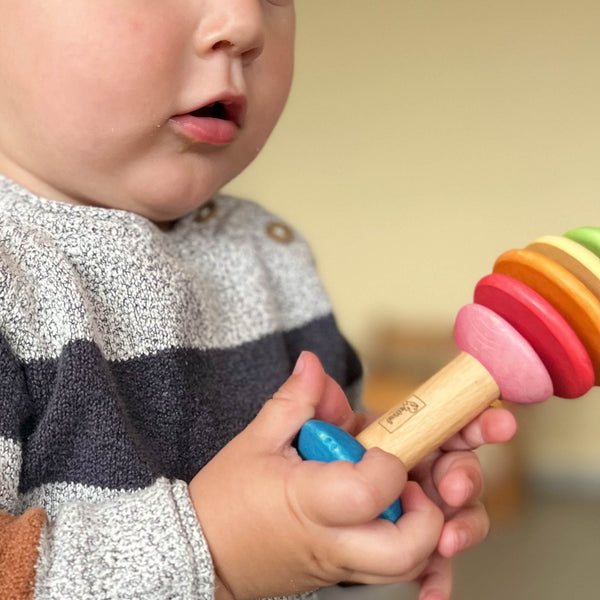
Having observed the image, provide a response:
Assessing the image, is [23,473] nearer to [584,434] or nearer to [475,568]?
[475,568]

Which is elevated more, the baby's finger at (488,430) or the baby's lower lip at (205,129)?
the baby's lower lip at (205,129)

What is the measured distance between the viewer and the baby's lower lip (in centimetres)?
53

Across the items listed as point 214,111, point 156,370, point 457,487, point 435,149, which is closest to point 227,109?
point 214,111

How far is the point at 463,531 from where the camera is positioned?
1.47ft

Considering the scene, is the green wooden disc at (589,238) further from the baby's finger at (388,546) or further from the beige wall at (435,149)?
the beige wall at (435,149)

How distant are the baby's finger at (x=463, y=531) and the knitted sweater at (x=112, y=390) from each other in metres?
0.12

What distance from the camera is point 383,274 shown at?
1619 millimetres

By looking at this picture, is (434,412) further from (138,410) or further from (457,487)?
(138,410)

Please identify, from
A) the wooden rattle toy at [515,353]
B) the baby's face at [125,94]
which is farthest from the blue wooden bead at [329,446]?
the baby's face at [125,94]

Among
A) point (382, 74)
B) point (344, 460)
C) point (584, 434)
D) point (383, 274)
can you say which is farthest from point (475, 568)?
point (344, 460)

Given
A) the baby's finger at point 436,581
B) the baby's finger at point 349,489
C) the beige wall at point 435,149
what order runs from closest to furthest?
the baby's finger at point 349,489, the baby's finger at point 436,581, the beige wall at point 435,149

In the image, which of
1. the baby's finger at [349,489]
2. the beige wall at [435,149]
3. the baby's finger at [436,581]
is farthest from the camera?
the beige wall at [435,149]

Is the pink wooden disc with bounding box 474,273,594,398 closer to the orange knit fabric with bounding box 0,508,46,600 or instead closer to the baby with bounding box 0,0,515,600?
the baby with bounding box 0,0,515,600

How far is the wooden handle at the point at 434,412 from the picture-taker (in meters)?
0.42
